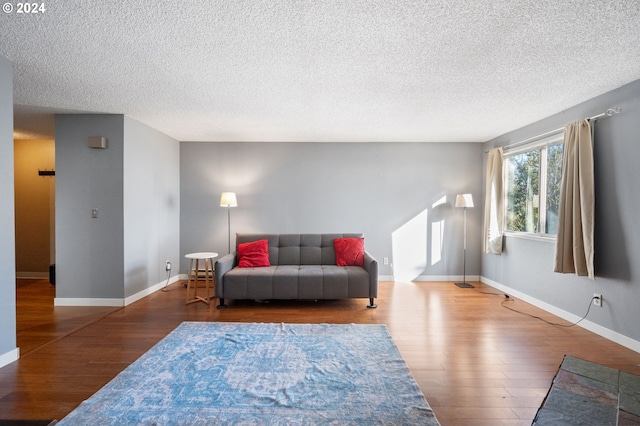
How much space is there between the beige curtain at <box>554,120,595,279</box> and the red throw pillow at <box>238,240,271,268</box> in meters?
3.59

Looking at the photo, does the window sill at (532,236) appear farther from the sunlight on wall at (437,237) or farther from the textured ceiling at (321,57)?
the textured ceiling at (321,57)

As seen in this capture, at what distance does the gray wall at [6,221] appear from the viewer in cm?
231

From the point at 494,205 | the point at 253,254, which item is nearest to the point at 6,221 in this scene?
the point at 253,254

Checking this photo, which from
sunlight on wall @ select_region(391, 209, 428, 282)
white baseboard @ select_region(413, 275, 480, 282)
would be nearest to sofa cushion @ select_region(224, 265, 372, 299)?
sunlight on wall @ select_region(391, 209, 428, 282)

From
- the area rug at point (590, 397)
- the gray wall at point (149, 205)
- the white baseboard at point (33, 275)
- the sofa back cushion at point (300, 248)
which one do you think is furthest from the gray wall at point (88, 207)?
the area rug at point (590, 397)

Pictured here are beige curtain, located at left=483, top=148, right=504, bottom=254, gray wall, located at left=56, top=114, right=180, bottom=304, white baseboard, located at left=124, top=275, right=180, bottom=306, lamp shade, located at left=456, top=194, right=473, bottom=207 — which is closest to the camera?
gray wall, located at left=56, top=114, right=180, bottom=304

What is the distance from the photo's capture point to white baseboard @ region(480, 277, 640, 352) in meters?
2.70

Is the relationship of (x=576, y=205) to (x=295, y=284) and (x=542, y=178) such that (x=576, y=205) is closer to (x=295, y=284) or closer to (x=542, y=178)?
(x=542, y=178)

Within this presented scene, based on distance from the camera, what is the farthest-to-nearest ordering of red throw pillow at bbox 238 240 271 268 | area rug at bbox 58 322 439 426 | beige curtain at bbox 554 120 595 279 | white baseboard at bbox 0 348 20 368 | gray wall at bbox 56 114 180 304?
red throw pillow at bbox 238 240 271 268 → gray wall at bbox 56 114 180 304 → beige curtain at bbox 554 120 595 279 → white baseboard at bbox 0 348 20 368 → area rug at bbox 58 322 439 426

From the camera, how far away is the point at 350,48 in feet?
7.13

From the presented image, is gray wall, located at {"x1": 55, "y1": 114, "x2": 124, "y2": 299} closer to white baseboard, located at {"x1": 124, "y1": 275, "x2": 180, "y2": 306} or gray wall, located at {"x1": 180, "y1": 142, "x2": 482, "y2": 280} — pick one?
white baseboard, located at {"x1": 124, "y1": 275, "x2": 180, "y2": 306}

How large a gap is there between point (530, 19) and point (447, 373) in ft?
8.09

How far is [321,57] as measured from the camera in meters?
2.30

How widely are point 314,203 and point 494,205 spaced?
2894 millimetres
